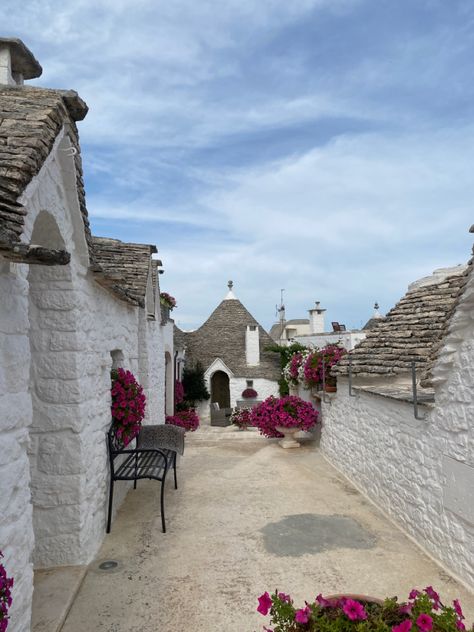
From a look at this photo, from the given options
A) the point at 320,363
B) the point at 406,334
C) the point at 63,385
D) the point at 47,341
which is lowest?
the point at 63,385

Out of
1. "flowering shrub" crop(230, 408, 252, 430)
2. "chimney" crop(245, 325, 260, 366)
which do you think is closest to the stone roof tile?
"flowering shrub" crop(230, 408, 252, 430)

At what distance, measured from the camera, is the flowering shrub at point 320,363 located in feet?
32.4

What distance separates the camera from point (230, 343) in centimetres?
2150

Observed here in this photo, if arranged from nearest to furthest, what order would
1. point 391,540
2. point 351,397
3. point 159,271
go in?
1. point 391,540
2. point 351,397
3. point 159,271

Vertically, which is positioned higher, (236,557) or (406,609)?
(406,609)

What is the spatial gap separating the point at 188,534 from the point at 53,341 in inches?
107

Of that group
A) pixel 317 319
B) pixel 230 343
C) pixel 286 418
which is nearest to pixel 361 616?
pixel 286 418

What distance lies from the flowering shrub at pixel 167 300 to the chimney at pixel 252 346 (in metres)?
9.44

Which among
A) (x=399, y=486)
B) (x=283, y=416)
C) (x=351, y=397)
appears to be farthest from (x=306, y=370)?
(x=399, y=486)

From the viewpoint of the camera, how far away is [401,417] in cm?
564

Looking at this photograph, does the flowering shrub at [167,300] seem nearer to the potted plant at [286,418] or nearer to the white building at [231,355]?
the potted plant at [286,418]

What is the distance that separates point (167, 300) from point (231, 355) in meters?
9.98

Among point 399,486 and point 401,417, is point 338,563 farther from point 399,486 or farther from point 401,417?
point 401,417

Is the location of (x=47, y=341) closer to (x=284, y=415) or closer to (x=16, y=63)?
(x=16, y=63)
